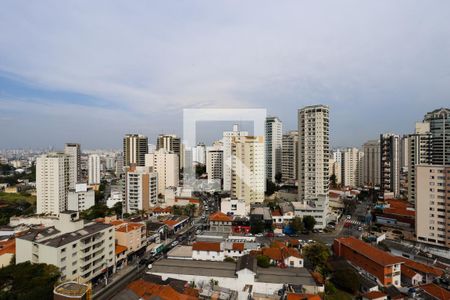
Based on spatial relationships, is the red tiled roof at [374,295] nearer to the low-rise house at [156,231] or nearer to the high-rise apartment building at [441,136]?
the low-rise house at [156,231]

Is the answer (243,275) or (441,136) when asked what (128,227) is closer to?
(243,275)

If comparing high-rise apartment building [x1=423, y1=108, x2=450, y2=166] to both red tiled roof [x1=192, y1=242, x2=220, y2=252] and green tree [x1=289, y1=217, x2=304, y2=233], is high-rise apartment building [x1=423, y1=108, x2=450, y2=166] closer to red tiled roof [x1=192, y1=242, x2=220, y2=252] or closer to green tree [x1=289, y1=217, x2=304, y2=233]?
green tree [x1=289, y1=217, x2=304, y2=233]

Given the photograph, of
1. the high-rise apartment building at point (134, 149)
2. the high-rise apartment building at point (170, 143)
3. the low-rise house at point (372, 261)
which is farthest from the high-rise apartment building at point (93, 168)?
the low-rise house at point (372, 261)

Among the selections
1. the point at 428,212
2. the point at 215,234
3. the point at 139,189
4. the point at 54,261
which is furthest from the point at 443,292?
the point at 139,189

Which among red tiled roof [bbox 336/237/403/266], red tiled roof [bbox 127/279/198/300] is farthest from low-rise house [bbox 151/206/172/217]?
red tiled roof [bbox 336/237/403/266]

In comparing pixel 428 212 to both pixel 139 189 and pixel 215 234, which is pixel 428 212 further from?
pixel 139 189
